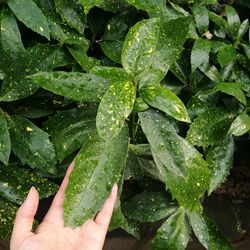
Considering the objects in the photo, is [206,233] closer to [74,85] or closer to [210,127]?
[210,127]

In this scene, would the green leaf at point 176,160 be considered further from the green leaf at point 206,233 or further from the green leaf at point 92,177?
the green leaf at point 206,233

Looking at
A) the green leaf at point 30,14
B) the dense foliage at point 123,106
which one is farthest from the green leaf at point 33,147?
the green leaf at point 30,14

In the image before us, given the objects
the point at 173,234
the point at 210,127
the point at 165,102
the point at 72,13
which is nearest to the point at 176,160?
the point at 165,102

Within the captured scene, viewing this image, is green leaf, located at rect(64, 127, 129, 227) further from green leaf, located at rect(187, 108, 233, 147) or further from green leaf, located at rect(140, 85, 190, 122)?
green leaf, located at rect(187, 108, 233, 147)

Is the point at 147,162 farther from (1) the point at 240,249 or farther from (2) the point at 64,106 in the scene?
(1) the point at 240,249

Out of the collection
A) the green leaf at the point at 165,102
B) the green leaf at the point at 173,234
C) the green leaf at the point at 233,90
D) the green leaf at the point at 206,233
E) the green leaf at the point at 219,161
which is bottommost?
the green leaf at the point at 206,233
